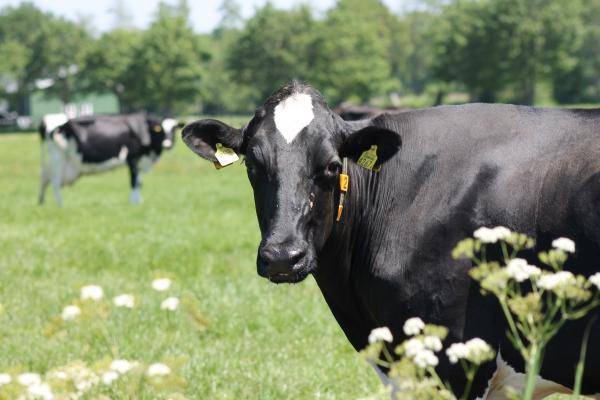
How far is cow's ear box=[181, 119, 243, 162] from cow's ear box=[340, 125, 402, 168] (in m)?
0.59

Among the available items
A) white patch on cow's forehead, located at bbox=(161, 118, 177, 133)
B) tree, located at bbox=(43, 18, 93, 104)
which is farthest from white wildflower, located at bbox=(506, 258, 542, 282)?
tree, located at bbox=(43, 18, 93, 104)

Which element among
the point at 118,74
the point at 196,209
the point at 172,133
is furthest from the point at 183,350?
the point at 118,74

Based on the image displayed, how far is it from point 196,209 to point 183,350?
9623 millimetres

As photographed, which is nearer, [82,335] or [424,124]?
[424,124]

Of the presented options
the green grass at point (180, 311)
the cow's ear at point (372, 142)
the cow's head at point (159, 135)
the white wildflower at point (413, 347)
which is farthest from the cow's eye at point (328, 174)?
the cow's head at point (159, 135)

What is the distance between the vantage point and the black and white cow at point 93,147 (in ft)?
62.3

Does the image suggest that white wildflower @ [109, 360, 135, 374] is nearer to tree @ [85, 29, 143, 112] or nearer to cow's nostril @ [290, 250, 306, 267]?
cow's nostril @ [290, 250, 306, 267]

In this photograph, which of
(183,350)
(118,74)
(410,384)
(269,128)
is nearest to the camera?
(410,384)

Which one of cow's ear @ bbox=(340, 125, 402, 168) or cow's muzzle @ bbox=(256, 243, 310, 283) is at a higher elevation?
cow's ear @ bbox=(340, 125, 402, 168)

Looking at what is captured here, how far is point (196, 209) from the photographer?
16.1 metres

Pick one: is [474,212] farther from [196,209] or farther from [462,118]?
[196,209]

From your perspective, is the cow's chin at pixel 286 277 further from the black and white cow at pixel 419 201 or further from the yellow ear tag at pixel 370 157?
the yellow ear tag at pixel 370 157

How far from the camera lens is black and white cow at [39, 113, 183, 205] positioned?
62.3ft

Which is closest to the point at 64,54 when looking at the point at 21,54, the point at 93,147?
the point at 21,54
